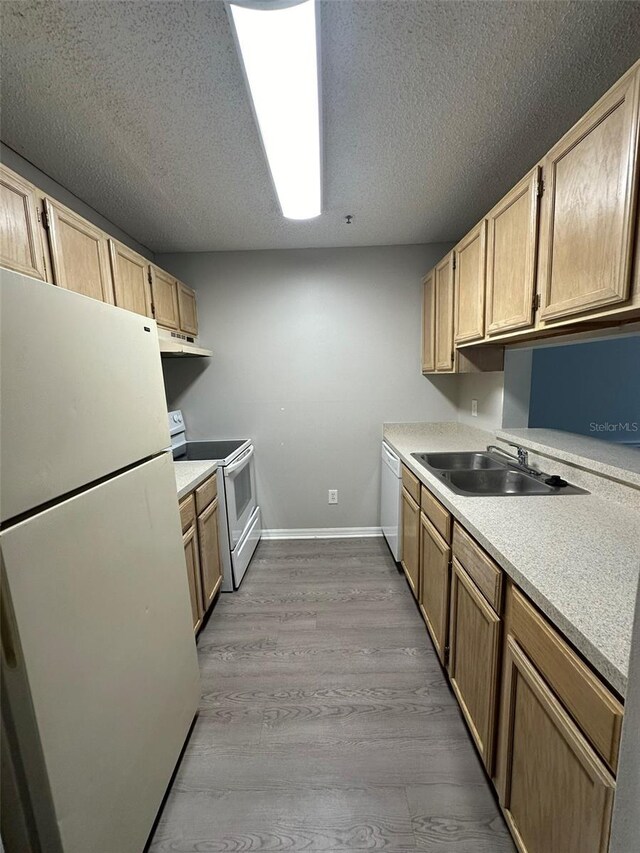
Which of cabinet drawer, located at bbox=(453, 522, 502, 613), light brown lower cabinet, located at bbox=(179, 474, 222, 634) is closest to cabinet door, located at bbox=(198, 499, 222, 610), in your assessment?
light brown lower cabinet, located at bbox=(179, 474, 222, 634)

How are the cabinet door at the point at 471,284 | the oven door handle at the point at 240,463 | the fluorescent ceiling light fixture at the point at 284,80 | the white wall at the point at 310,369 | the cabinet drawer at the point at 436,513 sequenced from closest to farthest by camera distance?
the fluorescent ceiling light fixture at the point at 284,80, the cabinet drawer at the point at 436,513, the cabinet door at the point at 471,284, the oven door handle at the point at 240,463, the white wall at the point at 310,369

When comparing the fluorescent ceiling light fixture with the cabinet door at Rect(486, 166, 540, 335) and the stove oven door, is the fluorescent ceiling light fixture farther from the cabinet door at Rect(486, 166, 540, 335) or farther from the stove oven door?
the stove oven door

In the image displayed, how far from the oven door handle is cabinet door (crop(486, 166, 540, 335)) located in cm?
180

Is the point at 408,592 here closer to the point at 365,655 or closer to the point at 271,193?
the point at 365,655

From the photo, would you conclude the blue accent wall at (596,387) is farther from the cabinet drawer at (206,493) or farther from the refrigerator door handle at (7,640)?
the refrigerator door handle at (7,640)

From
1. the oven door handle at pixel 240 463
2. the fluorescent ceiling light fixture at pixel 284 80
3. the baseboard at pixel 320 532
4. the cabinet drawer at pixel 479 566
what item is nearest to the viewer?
the fluorescent ceiling light fixture at pixel 284 80

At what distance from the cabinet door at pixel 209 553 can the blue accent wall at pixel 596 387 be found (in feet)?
11.0

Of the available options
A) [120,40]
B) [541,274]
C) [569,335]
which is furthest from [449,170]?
[120,40]

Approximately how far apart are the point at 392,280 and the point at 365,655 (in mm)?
2727

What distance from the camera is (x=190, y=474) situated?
1.99 metres

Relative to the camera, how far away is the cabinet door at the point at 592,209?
96cm

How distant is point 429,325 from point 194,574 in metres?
2.44

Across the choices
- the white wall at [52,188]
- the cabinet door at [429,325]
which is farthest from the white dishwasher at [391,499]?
the white wall at [52,188]

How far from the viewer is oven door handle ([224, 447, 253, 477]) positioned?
2316 millimetres
